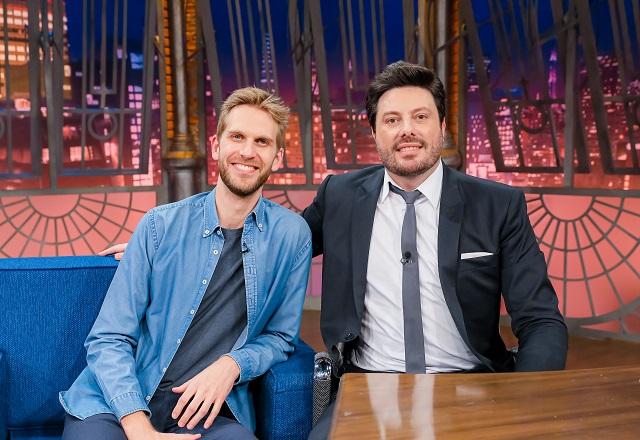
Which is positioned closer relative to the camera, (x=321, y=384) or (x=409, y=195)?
(x=321, y=384)

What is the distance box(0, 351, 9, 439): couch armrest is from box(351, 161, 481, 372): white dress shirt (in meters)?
0.95

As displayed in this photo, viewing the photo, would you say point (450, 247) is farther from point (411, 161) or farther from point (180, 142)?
point (180, 142)

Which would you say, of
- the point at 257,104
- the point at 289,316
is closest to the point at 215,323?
the point at 289,316

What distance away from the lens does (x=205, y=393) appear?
1.78 metres

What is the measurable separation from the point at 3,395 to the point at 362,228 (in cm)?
104

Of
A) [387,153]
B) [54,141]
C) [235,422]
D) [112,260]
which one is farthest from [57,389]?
[54,141]

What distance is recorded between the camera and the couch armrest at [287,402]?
6.16 ft

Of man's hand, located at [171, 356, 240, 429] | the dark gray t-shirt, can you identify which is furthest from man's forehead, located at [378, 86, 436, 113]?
man's hand, located at [171, 356, 240, 429]

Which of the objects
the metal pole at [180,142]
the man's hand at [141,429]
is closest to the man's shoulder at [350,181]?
the man's hand at [141,429]

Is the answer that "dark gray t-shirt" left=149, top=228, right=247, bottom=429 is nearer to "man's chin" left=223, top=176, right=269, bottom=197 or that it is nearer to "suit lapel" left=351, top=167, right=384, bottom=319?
"man's chin" left=223, top=176, right=269, bottom=197

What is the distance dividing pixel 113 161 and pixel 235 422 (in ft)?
11.4

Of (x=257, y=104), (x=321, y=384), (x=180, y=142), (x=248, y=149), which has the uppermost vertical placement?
(x=180, y=142)

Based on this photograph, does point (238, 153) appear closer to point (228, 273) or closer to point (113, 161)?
point (228, 273)

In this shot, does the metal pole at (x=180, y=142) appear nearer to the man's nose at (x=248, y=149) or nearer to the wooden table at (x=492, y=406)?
the man's nose at (x=248, y=149)
